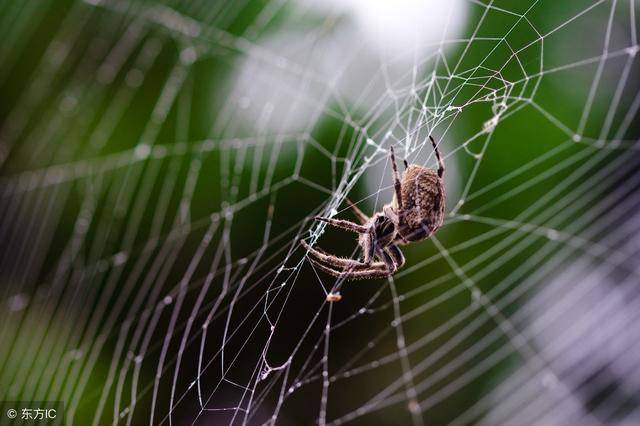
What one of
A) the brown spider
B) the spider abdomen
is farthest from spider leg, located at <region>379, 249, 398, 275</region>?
the spider abdomen

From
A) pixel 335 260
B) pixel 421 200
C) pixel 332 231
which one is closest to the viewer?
pixel 421 200

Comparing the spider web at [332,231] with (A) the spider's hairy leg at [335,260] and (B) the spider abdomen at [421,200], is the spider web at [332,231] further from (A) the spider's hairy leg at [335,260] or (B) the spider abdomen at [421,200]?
(B) the spider abdomen at [421,200]

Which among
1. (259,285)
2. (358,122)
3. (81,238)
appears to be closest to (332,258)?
(259,285)

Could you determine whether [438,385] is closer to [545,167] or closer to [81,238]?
[545,167]

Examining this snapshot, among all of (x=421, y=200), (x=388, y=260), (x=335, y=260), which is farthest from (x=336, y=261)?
(x=421, y=200)

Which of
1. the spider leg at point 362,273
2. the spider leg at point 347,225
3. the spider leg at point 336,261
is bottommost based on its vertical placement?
the spider leg at point 362,273

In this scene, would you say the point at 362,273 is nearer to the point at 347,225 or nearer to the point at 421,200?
the point at 347,225

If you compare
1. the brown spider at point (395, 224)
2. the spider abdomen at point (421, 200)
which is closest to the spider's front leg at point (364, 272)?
the brown spider at point (395, 224)
